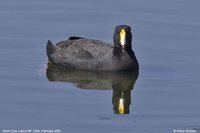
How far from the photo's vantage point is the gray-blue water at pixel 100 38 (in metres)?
14.3

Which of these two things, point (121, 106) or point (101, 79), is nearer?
point (121, 106)

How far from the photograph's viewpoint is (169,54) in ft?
58.8

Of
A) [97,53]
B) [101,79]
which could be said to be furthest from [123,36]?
[101,79]

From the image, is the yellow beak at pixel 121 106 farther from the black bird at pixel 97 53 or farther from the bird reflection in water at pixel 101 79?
the black bird at pixel 97 53

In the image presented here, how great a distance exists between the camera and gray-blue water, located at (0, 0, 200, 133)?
14320mm

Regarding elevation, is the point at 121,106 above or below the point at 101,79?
below

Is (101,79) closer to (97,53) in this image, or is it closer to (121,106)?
(97,53)

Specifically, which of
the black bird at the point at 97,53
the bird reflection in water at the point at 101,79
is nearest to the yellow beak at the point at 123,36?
the black bird at the point at 97,53

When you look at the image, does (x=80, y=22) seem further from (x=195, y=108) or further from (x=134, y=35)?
(x=195, y=108)

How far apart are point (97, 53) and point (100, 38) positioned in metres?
1.19

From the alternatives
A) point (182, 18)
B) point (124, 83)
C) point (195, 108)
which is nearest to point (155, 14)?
point (182, 18)

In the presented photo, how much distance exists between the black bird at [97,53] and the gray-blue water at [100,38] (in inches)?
13.5

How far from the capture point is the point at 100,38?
18672 millimetres

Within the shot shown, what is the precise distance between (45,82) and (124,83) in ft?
4.84
